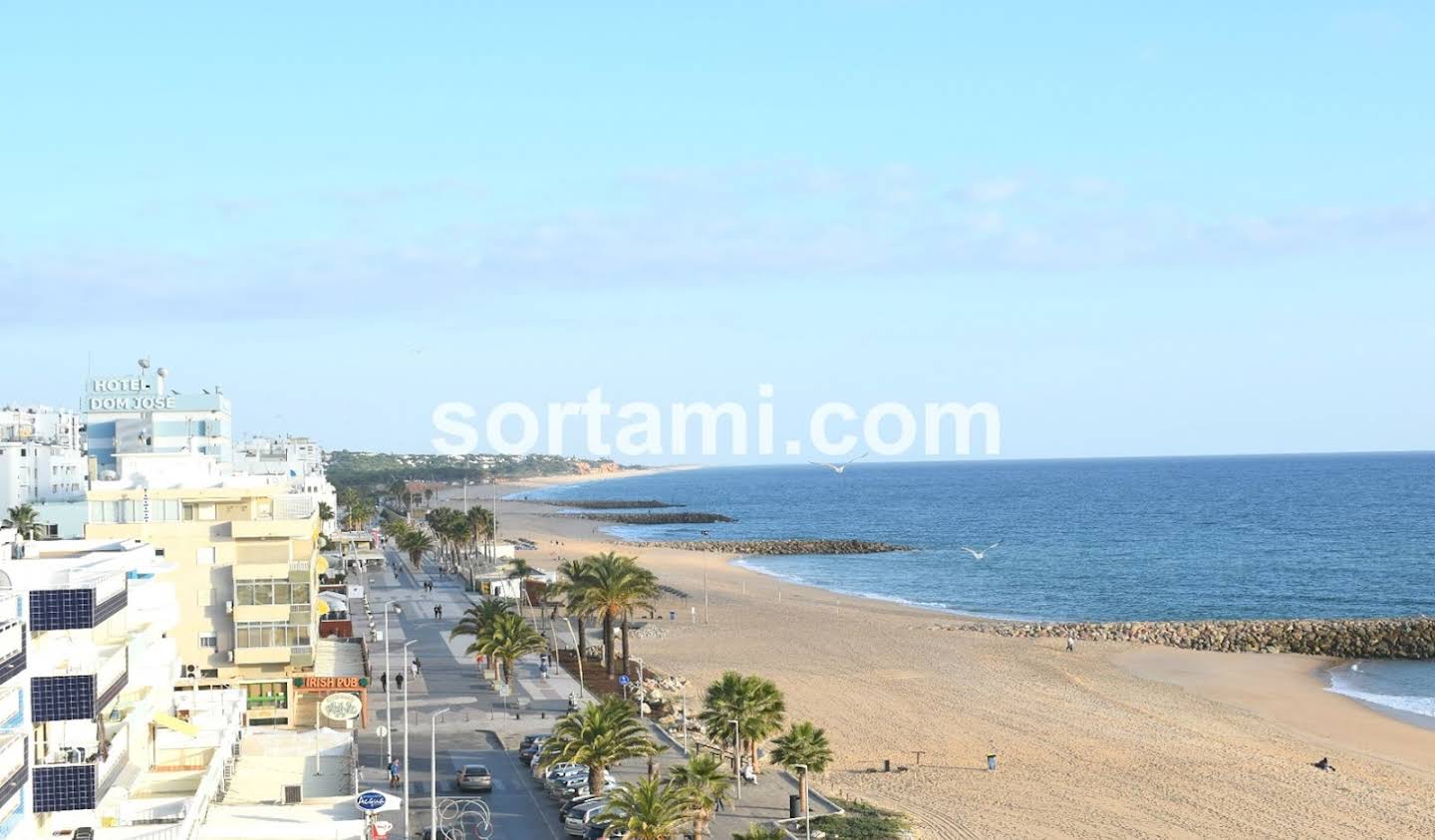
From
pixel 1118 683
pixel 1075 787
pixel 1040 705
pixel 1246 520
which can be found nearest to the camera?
pixel 1075 787

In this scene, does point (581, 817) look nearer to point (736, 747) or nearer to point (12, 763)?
point (736, 747)

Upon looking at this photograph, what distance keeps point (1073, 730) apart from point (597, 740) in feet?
79.5

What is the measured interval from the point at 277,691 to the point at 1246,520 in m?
163

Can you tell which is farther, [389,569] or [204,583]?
[389,569]

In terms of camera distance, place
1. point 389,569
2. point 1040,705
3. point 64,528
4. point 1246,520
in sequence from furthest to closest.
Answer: point 1246,520 < point 389,569 < point 64,528 < point 1040,705

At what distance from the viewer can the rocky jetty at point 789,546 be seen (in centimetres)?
16138

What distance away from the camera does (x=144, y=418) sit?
12381 centimetres

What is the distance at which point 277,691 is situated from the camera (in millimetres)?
50344

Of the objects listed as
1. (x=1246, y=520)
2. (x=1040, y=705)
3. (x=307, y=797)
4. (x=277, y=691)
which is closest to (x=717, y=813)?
(x=307, y=797)

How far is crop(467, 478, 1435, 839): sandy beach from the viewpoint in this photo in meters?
42.8

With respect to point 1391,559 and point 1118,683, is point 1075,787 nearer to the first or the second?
point 1118,683

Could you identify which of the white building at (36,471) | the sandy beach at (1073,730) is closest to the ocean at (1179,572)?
the sandy beach at (1073,730)

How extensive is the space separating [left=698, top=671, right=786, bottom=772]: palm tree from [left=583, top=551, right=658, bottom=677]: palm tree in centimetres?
1954

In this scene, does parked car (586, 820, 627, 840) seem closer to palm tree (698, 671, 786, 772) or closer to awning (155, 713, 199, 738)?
palm tree (698, 671, 786, 772)
